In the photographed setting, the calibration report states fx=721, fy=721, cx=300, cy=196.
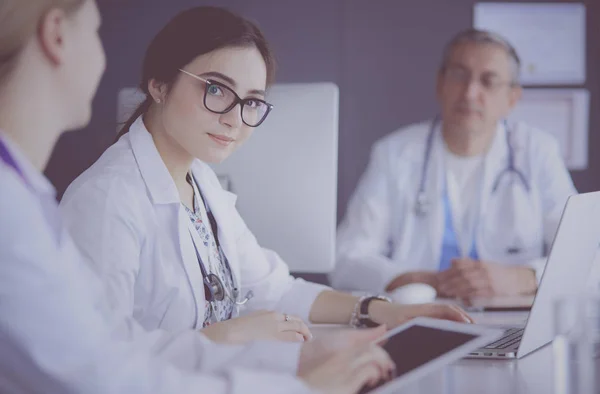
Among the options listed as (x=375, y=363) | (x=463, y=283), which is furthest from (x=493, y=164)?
(x=375, y=363)

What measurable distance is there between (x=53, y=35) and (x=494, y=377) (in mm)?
827

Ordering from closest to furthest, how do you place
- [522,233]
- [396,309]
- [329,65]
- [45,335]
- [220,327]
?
1. [45,335]
2. [220,327]
3. [396,309]
4. [522,233]
5. [329,65]

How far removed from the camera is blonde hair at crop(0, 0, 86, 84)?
0.83m

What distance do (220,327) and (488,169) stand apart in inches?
68.9

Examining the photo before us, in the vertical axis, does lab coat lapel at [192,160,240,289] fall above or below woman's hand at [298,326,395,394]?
above

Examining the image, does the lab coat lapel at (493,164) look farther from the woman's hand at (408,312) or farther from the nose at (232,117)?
the nose at (232,117)

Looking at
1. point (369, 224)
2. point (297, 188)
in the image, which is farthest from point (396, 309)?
point (369, 224)

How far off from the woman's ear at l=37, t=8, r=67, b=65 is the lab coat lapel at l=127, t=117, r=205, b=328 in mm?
503

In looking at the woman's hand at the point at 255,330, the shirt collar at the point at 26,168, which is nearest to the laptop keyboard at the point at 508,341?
the woman's hand at the point at 255,330

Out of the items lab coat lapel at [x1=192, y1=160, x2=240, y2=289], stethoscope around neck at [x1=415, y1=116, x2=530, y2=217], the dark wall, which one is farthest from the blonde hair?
the dark wall

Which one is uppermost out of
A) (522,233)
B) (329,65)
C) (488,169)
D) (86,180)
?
(329,65)

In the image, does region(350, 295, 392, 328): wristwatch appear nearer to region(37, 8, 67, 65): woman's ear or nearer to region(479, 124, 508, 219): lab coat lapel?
region(37, 8, 67, 65): woman's ear

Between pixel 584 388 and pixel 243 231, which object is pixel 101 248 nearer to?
pixel 243 231

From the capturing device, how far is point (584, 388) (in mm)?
1107
